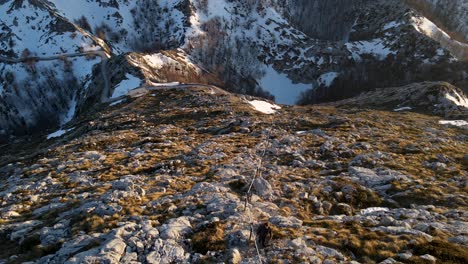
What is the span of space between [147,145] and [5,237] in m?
17.4

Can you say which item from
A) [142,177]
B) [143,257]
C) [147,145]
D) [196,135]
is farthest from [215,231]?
[196,135]

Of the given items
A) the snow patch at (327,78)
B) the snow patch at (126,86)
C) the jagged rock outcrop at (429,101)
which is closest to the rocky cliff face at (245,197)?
the jagged rock outcrop at (429,101)

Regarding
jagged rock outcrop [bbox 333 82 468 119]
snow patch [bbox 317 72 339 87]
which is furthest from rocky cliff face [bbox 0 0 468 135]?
jagged rock outcrop [bbox 333 82 468 119]

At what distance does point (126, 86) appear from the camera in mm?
89125

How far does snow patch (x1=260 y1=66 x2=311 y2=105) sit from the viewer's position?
146 meters

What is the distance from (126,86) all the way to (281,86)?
76.7 meters

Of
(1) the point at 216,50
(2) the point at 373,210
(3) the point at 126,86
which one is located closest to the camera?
(2) the point at 373,210

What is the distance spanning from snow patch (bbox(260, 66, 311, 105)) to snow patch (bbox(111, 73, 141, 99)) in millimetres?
67080

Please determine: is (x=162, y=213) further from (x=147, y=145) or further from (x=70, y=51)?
(x=70, y=51)

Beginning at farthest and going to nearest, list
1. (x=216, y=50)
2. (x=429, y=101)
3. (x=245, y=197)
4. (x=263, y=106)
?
(x=216, y=50) → (x=263, y=106) → (x=429, y=101) → (x=245, y=197)

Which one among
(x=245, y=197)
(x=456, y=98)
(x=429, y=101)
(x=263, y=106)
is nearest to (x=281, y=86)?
(x=263, y=106)

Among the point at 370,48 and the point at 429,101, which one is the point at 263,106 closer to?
the point at 429,101

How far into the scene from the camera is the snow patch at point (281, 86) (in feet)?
478

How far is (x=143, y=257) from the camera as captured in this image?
1597cm
